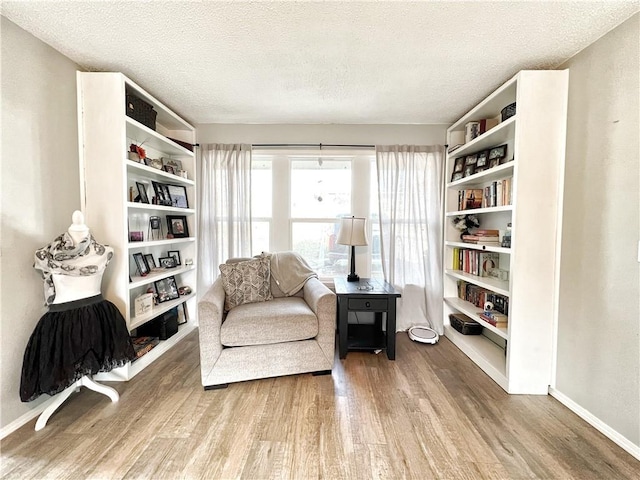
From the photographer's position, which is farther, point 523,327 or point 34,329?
point 523,327

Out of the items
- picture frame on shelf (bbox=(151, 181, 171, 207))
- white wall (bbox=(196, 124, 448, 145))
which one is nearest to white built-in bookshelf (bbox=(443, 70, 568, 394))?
white wall (bbox=(196, 124, 448, 145))

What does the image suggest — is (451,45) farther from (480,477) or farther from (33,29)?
(33,29)

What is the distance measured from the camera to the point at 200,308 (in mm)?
1859

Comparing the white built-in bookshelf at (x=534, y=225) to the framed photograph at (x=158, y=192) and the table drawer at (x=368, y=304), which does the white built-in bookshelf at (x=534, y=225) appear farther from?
the framed photograph at (x=158, y=192)

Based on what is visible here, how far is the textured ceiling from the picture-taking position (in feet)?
4.57

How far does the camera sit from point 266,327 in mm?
1944

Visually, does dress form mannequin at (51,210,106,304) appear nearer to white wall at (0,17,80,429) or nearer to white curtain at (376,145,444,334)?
white wall at (0,17,80,429)

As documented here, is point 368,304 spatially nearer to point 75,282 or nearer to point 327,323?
point 327,323

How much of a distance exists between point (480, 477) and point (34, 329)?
254 cm

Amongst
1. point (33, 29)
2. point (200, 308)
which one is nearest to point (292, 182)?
point (200, 308)

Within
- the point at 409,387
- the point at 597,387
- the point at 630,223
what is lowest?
the point at 409,387

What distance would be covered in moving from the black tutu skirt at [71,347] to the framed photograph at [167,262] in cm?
100

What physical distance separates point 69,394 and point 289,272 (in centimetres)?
169

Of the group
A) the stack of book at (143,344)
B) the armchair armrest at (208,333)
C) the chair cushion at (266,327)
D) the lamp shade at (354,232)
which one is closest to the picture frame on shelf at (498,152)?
the lamp shade at (354,232)
